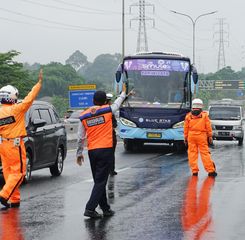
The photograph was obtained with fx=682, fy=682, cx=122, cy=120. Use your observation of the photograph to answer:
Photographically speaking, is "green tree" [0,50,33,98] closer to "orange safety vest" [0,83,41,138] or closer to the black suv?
the black suv

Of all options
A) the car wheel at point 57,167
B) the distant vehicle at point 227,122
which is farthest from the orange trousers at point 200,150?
the distant vehicle at point 227,122

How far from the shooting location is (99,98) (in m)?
9.50

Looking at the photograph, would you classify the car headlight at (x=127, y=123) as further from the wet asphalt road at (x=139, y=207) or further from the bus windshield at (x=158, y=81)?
the wet asphalt road at (x=139, y=207)

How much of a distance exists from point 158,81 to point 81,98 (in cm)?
1428

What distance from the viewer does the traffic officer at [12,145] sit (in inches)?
397

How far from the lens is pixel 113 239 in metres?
7.80

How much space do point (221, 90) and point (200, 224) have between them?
109 meters

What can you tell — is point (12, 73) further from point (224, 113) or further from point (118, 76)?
point (118, 76)

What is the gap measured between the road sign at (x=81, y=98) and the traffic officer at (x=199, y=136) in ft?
72.8

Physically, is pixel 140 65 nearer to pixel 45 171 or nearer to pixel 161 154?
pixel 161 154

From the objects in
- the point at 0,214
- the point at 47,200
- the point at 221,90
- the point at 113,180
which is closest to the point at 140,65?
the point at 113,180

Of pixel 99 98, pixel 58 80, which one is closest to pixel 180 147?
pixel 99 98

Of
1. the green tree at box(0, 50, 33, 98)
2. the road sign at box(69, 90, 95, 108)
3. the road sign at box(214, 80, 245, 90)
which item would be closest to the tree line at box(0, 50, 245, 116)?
the green tree at box(0, 50, 33, 98)

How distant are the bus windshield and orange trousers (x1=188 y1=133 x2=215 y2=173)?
25.4ft
